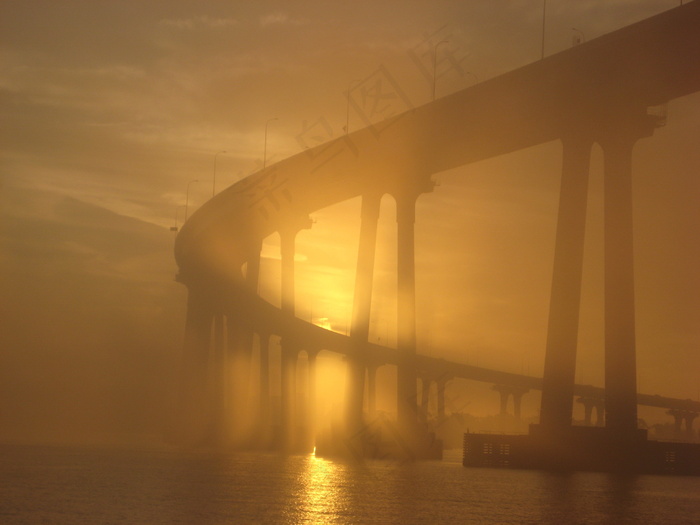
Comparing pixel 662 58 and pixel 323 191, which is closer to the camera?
pixel 662 58

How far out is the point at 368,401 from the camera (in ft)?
383

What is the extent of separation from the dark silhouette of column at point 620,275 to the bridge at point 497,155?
2.5 inches

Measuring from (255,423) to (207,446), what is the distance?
7975 millimetres

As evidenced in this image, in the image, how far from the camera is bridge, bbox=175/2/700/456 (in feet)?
179

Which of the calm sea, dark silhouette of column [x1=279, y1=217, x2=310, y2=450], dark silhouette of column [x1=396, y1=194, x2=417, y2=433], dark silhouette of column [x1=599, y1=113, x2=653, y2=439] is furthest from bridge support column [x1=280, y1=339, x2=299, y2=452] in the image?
dark silhouette of column [x1=599, y1=113, x2=653, y2=439]

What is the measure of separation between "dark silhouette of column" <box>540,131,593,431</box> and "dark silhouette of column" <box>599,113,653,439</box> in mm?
1398

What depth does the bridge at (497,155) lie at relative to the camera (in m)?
54.5

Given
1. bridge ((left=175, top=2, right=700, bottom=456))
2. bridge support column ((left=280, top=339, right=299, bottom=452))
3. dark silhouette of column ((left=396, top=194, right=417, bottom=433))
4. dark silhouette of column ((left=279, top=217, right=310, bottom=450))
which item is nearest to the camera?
bridge ((left=175, top=2, right=700, bottom=456))

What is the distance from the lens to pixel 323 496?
48219 mm

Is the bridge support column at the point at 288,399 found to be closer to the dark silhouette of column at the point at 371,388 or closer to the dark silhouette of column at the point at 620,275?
the dark silhouette of column at the point at 371,388

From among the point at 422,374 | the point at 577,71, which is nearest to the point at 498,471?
the point at 577,71

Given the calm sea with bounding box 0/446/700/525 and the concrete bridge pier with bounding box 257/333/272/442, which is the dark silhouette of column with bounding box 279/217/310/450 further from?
the calm sea with bounding box 0/446/700/525

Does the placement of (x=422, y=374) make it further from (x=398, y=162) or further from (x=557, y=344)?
(x=557, y=344)

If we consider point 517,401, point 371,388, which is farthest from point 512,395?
point 371,388
